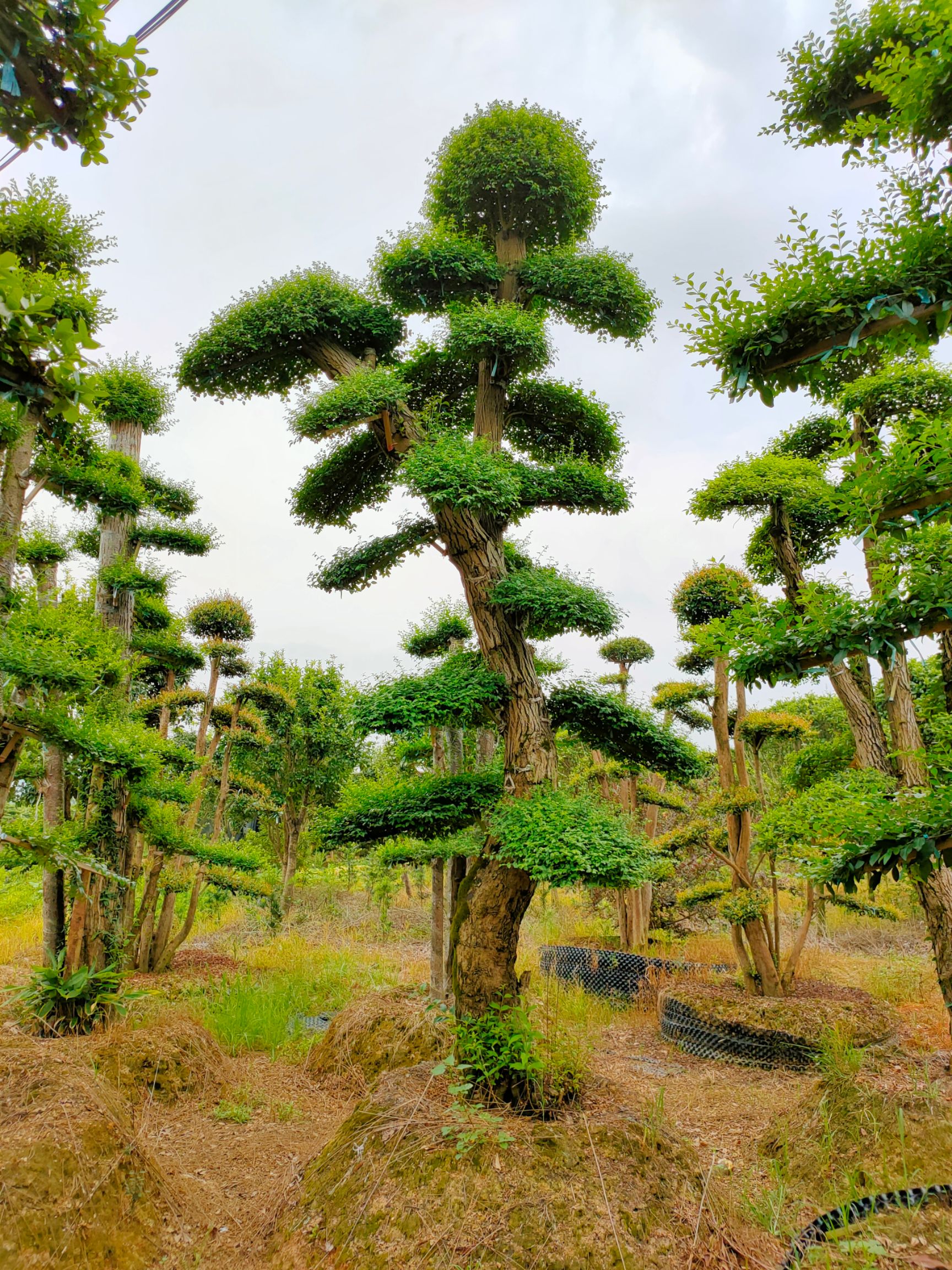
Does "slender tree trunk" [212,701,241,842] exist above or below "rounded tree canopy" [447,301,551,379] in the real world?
below

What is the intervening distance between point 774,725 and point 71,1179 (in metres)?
5.81

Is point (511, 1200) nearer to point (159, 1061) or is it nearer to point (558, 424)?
point (159, 1061)

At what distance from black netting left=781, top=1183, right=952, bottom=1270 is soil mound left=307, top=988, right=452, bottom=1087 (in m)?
2.60

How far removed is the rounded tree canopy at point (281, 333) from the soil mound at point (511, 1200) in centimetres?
472

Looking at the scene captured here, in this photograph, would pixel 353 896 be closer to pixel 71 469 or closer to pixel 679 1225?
pixel 71 469

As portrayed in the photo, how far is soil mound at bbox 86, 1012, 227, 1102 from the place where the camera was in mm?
3957

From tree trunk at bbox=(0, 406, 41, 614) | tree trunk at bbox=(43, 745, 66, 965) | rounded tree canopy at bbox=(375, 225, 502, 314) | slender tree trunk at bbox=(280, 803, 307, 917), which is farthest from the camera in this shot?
slender tree trunk at bbox=(280, 803, 307, 917)

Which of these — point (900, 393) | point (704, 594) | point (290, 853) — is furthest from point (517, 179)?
point (290, 853)

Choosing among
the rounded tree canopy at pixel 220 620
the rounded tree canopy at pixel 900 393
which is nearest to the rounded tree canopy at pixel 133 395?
the rounded tree canopy at pixel 220 620

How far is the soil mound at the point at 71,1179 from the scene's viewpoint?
221 centimetres

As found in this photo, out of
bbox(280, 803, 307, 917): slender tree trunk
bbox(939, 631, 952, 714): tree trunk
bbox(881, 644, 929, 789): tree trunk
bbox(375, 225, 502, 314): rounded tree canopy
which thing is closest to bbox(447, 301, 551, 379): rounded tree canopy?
bbox(375, 225, 502, 314): rounded tree canopy

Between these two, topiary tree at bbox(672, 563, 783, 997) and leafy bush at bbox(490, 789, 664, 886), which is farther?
topiary tree at bbox(672, 563, 783, 997)

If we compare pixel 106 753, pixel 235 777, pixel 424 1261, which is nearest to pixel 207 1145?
pixel 424 1261

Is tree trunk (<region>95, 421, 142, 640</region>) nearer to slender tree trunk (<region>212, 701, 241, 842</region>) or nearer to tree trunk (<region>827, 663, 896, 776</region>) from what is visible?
slender tree trunk (<region>212, 701, 241, 842</region>)
